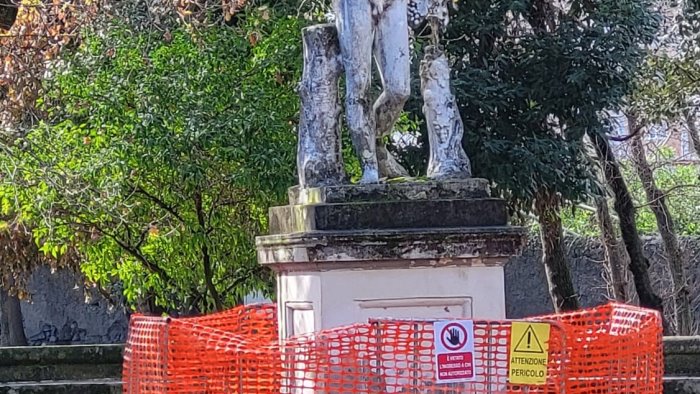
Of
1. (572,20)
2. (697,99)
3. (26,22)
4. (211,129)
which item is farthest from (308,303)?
(697,99)

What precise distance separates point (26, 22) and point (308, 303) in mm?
6218

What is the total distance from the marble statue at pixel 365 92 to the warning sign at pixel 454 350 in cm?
110

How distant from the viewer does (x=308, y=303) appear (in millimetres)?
6477

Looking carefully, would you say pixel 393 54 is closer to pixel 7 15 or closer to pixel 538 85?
pixel 538 85

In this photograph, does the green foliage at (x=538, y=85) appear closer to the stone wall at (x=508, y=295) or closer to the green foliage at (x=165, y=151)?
the green foliage at (x=165, y=151)

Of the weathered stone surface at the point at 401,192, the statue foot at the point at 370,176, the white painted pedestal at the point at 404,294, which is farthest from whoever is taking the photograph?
the statue foot at the point at 370,176

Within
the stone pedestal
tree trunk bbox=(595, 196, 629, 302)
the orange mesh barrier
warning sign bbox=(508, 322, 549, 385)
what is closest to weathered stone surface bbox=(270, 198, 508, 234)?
the stone pedestal

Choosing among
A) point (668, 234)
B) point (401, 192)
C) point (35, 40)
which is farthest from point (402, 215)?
point (668, 234)

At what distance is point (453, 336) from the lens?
19.0 ft

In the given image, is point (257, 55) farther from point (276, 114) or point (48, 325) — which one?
point (48, 325)

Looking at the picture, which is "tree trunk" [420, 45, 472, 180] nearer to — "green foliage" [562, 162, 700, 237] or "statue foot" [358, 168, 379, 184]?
"statue foot" [358, 168, 379, 184]

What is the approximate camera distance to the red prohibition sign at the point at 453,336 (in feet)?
18.9

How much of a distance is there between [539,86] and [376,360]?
8334 mm

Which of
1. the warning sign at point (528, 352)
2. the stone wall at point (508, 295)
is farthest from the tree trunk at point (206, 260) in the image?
the stone wall at point (508, 295)
